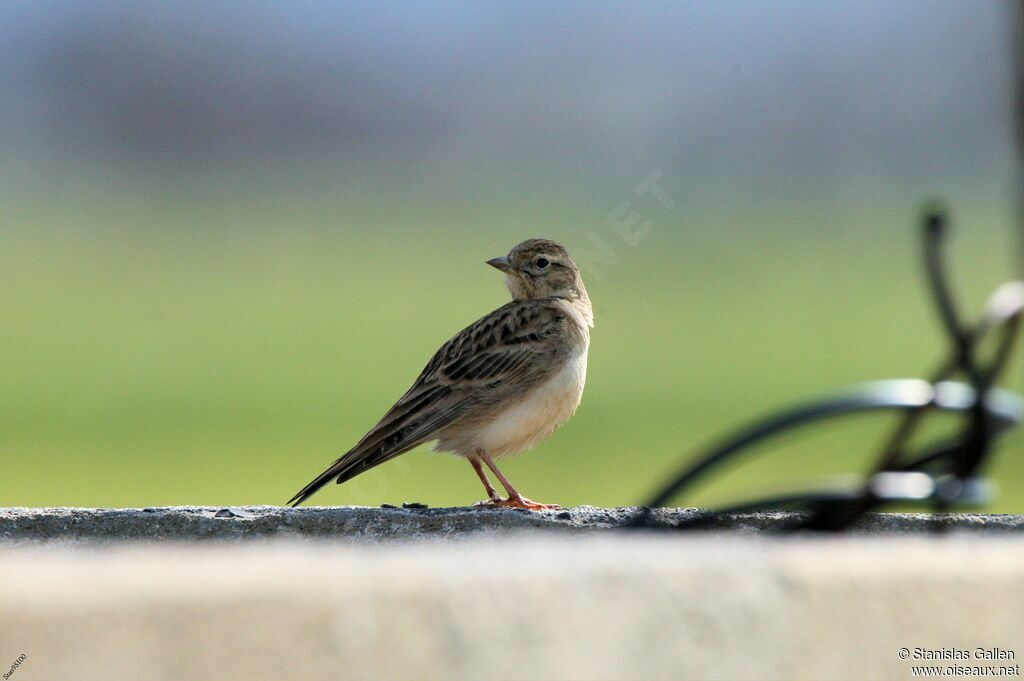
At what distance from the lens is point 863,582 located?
1.98 m

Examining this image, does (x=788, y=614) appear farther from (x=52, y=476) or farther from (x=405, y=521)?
(x=52, y=476)

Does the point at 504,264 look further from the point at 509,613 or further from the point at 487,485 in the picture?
the point at 509,613

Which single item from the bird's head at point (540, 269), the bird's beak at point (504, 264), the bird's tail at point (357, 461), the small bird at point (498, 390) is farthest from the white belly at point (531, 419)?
the bird's beak at point (504, 264)

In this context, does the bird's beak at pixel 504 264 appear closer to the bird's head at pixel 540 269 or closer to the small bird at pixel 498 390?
the bird's head at pixel 540 269

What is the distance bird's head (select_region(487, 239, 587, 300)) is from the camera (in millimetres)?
7281

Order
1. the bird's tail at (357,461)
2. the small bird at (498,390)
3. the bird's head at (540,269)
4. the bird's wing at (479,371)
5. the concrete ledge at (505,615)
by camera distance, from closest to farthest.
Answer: the concrete ledge at (505,615) < the bird's tail at (357,461) < the bird's wing at (479,371) < the small bird at (498,390) < the bird's head at (540,269)

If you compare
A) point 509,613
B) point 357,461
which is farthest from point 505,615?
point 357,461

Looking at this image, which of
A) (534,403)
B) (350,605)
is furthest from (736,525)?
(534,403)

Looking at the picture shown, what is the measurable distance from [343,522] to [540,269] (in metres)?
3.79

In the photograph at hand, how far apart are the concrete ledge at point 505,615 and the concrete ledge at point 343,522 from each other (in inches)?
47.9

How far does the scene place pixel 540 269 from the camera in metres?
7.31

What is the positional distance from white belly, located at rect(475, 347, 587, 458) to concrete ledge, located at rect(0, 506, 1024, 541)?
8.56 ft

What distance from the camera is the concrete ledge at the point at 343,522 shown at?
11.0ft

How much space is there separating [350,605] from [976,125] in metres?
52.8
